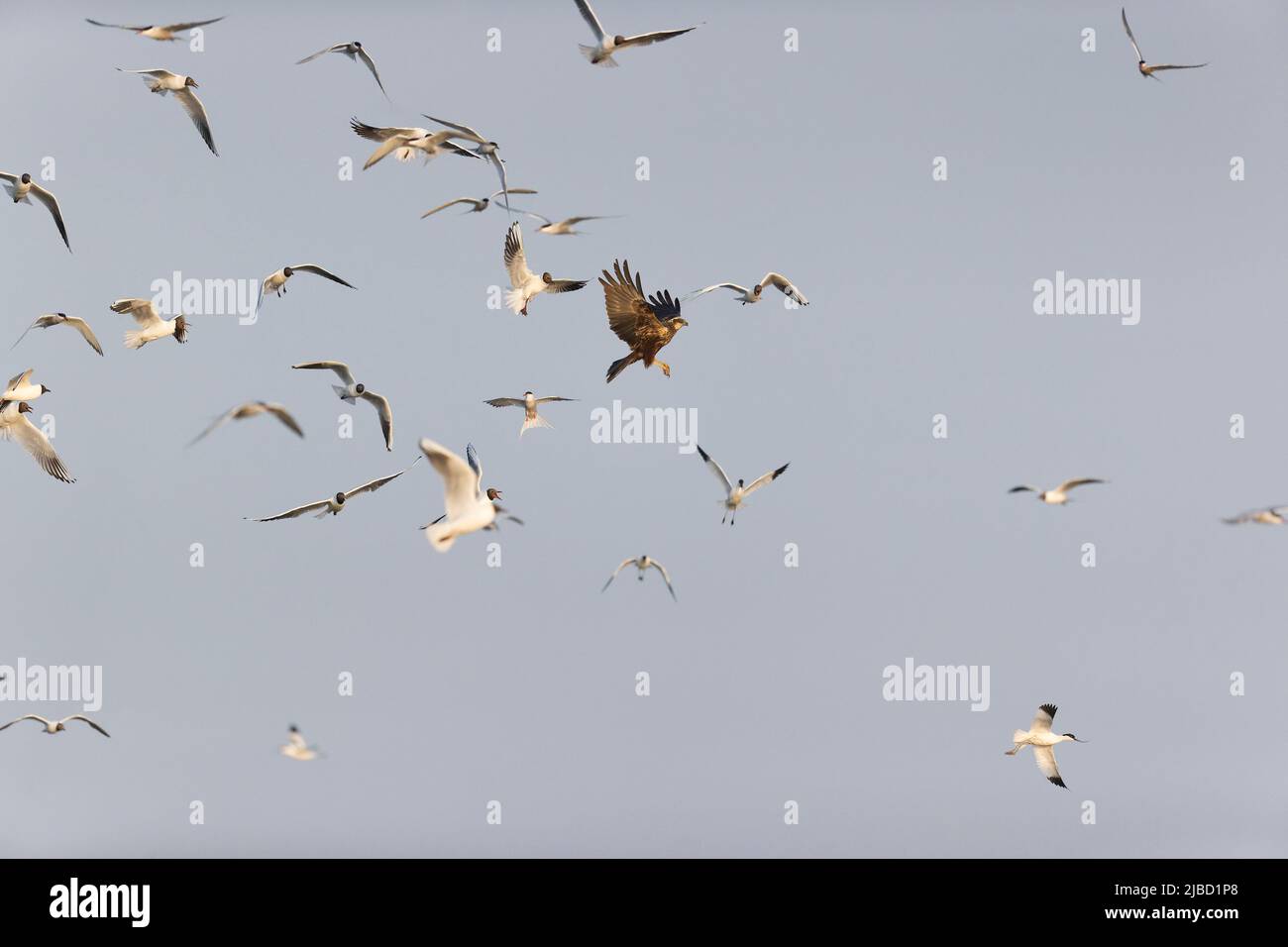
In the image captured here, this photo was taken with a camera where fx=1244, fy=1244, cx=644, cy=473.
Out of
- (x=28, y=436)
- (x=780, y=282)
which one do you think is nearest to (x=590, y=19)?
(x=780, y=282)

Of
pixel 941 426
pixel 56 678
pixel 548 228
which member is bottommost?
pixel 56 678

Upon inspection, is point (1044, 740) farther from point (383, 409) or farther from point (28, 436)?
point (28, 436)

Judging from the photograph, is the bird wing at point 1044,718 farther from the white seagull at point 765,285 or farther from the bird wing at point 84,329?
the bird wing at point 84,329

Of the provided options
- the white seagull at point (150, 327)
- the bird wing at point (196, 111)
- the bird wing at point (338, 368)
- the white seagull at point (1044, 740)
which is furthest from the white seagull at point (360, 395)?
the white seagull at point (1044, 740)

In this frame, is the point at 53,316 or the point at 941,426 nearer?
the point at 53,316

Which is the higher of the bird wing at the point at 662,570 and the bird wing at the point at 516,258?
A: the bird wing at the point at 516,258

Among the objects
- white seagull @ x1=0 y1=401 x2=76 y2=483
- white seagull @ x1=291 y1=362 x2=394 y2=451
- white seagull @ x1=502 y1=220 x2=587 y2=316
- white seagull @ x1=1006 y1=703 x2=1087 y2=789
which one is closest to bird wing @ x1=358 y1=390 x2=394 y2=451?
A: white seagull @ x1=291 y1=362 x2=394 y2=451
